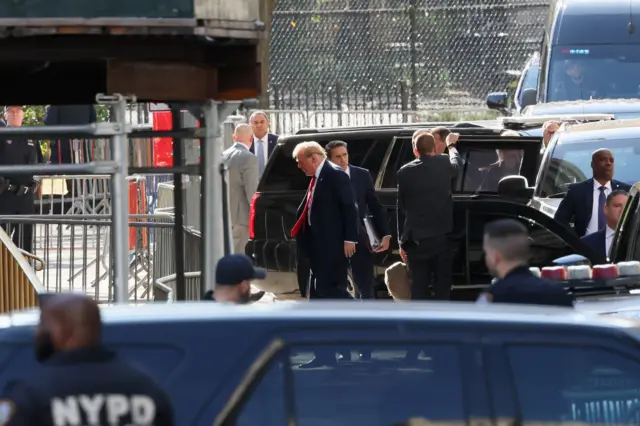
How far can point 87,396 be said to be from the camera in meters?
4.31

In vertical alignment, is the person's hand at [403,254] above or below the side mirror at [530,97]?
below

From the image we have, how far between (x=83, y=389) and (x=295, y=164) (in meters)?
9.81

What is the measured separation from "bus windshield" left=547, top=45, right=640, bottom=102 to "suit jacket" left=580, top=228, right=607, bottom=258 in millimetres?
8657

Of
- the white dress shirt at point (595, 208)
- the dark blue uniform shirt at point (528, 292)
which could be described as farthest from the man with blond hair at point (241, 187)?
the dark blue uniform shirt at point (528, 292)

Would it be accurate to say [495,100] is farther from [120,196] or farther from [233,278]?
[233,278]

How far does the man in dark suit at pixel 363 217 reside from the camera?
12.5m

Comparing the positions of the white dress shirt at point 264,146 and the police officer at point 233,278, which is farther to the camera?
the white dress shirt at point 264,146

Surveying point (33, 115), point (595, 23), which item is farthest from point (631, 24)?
point (33, 115)

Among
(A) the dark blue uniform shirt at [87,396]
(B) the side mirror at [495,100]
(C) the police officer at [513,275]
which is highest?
(B) the side mirror at [495,100]

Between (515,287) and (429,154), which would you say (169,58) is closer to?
(515,287)

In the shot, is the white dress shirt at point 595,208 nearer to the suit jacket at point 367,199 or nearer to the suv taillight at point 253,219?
the suit jacket at point 367,199

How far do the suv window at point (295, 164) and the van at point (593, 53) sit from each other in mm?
5364

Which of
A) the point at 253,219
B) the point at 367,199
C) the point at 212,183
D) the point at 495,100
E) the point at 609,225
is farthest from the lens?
the point at 495,100

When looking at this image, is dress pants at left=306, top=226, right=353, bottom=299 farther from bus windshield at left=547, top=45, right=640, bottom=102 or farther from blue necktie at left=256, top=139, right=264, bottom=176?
bus windshield at left=547, top=45, right=640, bottom=102
